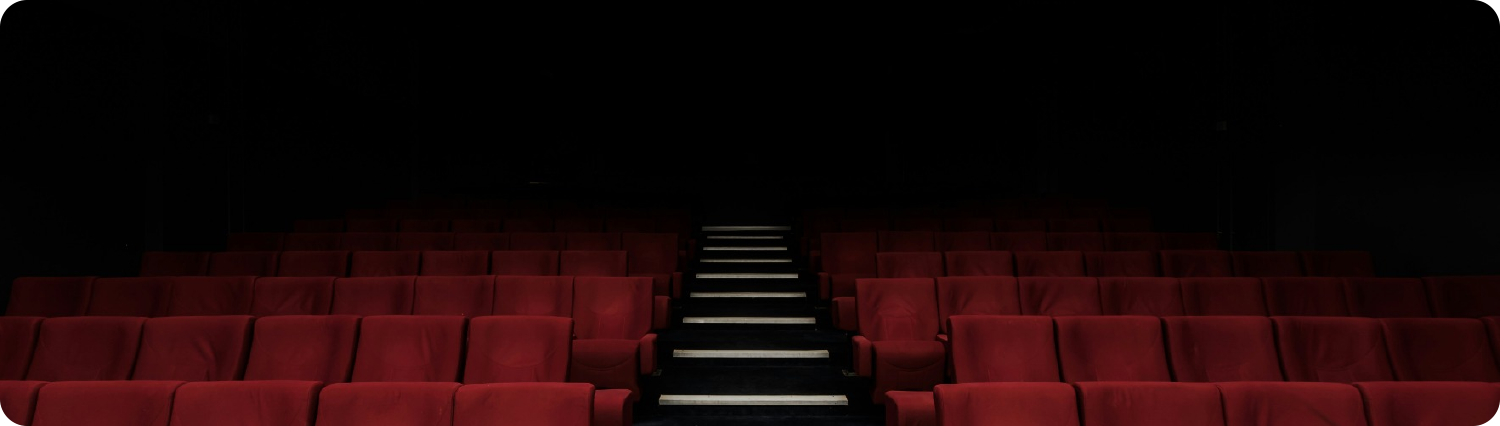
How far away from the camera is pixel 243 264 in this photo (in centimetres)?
222

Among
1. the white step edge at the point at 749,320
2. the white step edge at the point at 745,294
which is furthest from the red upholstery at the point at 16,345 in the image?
the white step edge at the point at 745,294

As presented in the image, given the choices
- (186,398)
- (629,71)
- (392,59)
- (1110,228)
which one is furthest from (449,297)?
(629,71)

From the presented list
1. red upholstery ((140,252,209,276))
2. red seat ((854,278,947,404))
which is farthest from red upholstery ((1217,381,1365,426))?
red upholstery ((140,252,209,276))

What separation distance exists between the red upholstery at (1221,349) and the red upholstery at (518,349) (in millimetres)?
1036

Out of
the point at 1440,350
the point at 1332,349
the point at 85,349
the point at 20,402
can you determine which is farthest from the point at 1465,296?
the point at 85,349

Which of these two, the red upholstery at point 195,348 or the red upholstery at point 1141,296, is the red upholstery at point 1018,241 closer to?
the red upholstery at point 1141,296

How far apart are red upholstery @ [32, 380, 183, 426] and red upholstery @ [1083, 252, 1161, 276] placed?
6.36 ft

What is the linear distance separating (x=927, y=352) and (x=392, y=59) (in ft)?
11.1

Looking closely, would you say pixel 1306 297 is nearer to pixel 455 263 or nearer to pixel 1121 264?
pixel 1121 264

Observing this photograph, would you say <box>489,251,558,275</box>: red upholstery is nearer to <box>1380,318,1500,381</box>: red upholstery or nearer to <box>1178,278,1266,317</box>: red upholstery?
<box>1178,278,1266,317</box>: red upholstery

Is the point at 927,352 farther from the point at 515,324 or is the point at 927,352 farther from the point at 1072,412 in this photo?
the point at 515,324

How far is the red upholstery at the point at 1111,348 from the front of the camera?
1.53 metres

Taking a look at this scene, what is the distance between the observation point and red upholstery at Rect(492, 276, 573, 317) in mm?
1895

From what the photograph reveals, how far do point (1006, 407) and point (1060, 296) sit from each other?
0.86 meters
